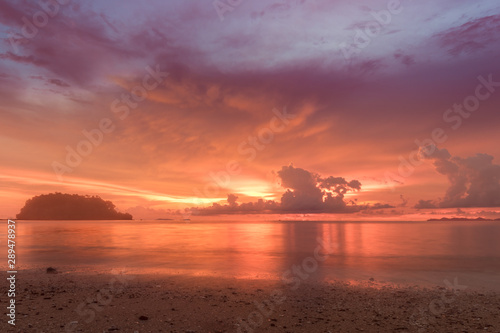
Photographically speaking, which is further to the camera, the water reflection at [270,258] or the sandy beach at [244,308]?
the water reflection at [270,258]

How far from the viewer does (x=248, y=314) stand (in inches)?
437

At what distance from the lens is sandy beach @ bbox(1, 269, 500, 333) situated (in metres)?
9.86

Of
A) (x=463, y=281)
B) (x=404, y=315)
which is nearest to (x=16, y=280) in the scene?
(x=404, y=315)

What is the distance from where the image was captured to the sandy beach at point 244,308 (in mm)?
9859

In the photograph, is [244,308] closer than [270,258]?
Yes

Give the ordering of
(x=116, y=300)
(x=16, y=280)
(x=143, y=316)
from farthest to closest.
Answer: (x=16, y=280)
(x=116, y=300)
(x=143, y=316)

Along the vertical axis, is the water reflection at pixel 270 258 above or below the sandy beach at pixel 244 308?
below

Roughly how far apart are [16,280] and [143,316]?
11784mm

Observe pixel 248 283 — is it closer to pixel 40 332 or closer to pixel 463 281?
pixel 40 332

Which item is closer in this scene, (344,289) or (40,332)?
(40,332)

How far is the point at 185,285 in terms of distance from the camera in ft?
53.9

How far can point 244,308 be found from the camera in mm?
11805

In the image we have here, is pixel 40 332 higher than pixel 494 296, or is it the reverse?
pixel 40 332

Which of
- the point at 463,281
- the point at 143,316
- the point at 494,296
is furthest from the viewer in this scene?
the point at 463,281
